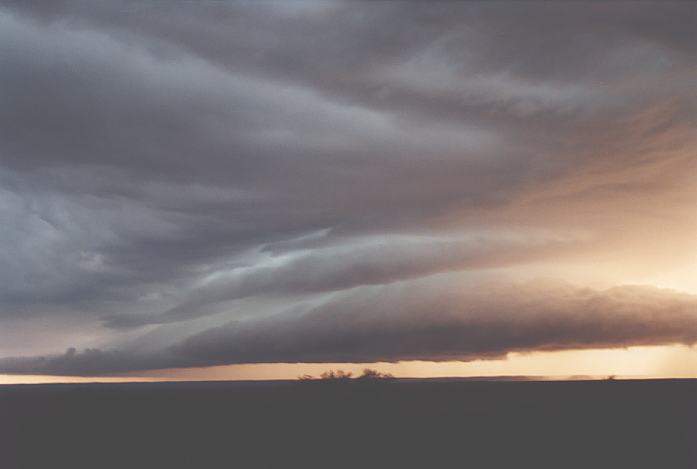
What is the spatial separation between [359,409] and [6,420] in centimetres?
4425

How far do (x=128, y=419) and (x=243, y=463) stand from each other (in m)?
47.0

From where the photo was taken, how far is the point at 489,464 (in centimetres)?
4928

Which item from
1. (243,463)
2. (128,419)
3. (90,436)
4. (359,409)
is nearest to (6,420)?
(128,419)

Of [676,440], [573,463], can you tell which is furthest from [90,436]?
[676,440]

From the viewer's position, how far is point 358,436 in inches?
2657

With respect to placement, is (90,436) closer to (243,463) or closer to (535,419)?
(243,463)

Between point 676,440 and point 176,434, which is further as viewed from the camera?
point 176,434

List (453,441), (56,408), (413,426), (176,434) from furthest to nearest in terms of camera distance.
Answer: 1. (56,408)
2. (413,426)
3. (176,434)
4. (453,441)

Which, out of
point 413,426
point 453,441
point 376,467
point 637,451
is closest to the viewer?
point 376,467

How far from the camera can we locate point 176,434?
71.8m

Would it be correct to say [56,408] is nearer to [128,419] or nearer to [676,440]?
[128,419]

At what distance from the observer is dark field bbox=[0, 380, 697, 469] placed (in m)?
52.1

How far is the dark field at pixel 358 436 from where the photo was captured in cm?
5209

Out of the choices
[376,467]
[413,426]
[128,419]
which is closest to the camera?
[376,467]
